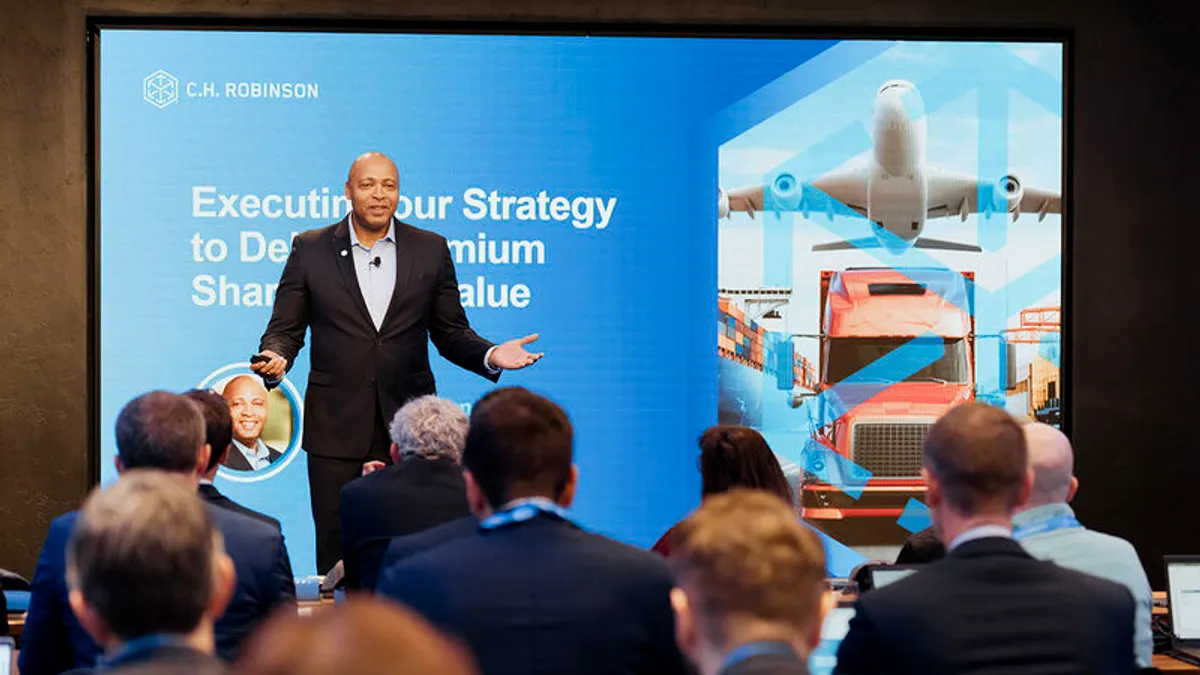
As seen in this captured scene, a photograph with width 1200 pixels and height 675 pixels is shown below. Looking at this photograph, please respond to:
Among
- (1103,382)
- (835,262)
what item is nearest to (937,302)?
(835,262)

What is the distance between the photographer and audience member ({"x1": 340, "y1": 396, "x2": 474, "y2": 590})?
151 inches

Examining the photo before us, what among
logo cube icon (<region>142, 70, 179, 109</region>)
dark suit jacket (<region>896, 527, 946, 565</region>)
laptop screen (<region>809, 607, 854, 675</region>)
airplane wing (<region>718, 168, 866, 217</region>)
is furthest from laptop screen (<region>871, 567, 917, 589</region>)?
logo cube icon (<region>142, 70, 179, 109</region>)

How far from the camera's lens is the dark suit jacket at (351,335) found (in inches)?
239

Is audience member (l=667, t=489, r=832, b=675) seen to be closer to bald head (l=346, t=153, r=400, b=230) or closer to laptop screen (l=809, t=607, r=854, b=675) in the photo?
laptop screen (l=809, t=607, r=854, b=675)

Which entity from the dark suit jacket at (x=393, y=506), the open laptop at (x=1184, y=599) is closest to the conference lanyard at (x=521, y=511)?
the dark suit jacket at (x=393, y=506)

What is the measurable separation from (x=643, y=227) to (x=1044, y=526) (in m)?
3.29

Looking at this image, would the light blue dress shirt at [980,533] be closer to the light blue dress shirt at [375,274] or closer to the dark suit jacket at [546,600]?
the dark suit jacket at [546,600]

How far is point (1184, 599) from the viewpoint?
183 inches

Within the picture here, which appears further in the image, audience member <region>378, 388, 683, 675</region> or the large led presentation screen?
the large led presentation screen

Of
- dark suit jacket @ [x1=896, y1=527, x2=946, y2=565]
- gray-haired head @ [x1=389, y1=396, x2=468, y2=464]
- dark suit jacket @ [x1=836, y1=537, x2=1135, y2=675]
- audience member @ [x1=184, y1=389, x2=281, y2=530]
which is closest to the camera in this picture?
dark suit jacket @ [x1=836, y1=537, x2=1135, y2=675]

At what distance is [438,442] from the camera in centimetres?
393

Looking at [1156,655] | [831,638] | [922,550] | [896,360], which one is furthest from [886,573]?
[896,360]

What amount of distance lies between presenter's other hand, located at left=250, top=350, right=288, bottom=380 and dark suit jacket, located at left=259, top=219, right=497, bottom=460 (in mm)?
38

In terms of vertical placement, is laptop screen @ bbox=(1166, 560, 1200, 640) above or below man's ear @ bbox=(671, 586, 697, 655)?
below
